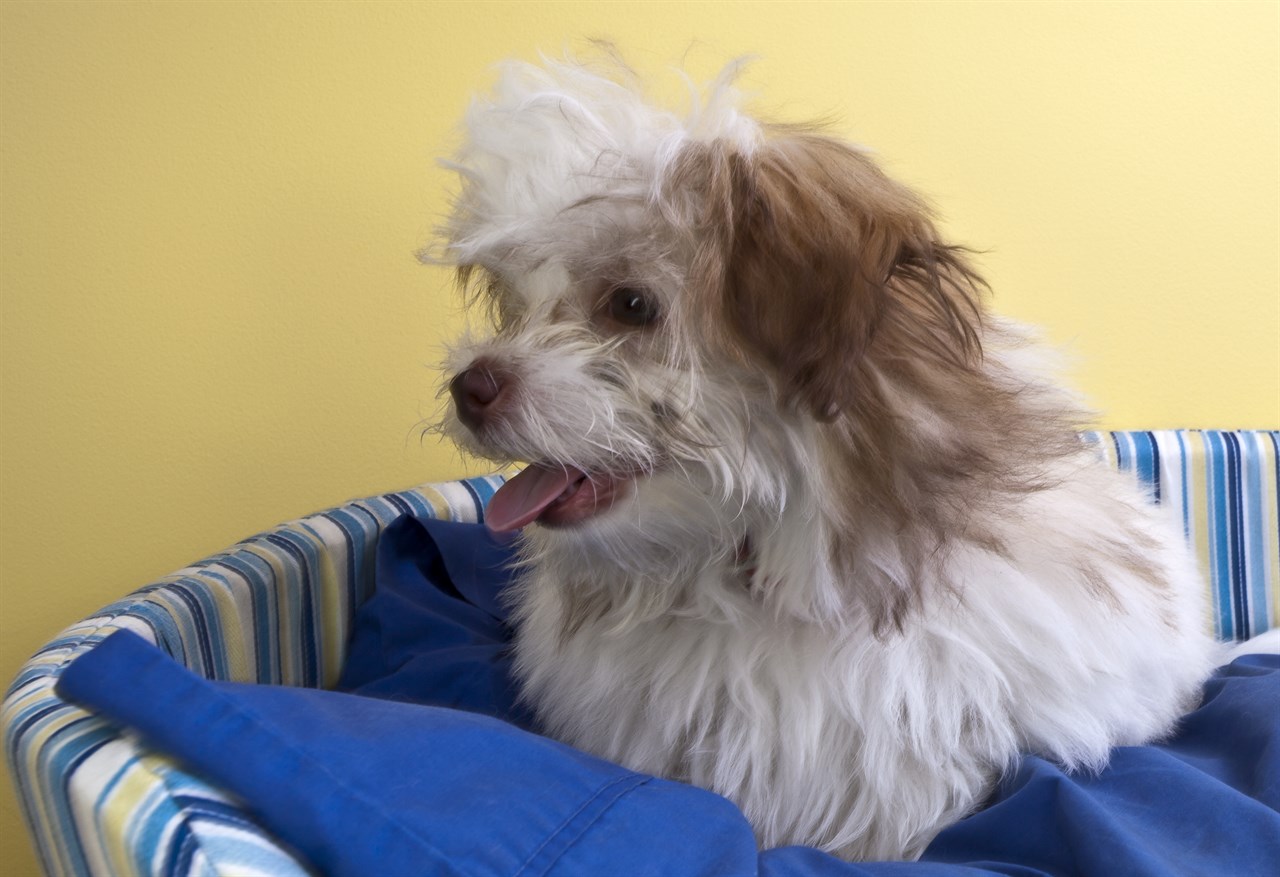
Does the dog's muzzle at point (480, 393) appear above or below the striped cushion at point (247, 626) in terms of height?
above

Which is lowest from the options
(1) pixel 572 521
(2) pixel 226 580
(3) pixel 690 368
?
(2) pixel 226 580

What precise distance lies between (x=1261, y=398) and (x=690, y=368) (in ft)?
5.34

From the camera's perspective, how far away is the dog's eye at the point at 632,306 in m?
0.91

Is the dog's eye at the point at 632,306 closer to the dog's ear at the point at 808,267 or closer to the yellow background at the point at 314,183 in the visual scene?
the dog's ear at the point at 808,267

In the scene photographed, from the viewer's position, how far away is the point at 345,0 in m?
1.66

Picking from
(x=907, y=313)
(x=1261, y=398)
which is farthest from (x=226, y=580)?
(x=1261, y=398)

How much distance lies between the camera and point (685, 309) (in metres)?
0.88

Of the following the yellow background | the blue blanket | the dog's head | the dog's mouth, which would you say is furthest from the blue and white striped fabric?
the dog's mouth

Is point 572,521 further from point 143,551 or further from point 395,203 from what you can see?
point 143,551

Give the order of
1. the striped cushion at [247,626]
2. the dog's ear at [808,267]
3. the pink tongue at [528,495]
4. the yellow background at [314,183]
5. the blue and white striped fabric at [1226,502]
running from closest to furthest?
1. the striped cushion at [247,626]
2. the dog's ear at [808,267]
3. the pink tongue at [528,495]
4. the yellow background at [314,183]
5. the blue and white striped fabric at [1226,502]

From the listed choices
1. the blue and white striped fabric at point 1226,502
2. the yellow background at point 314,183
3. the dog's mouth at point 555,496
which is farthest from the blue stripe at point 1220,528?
the dog's mouth at point 555,496

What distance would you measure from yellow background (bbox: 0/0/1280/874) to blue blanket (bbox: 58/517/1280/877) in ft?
1.94

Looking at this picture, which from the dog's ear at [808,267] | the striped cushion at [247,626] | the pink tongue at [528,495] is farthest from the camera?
the pink tongue at [528,495]

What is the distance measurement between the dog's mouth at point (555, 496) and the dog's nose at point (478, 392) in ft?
0.24
